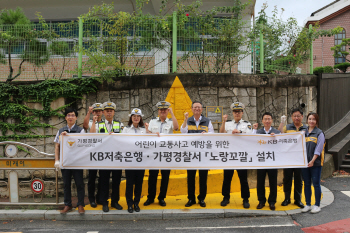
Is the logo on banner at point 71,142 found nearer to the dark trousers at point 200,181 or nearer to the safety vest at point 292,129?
the dark trousers at point 200,181

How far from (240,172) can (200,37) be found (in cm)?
400

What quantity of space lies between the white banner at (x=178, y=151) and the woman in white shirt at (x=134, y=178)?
0.15 metres

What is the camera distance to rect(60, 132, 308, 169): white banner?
5.66 meters

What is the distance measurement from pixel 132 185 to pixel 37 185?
1925 millimetres

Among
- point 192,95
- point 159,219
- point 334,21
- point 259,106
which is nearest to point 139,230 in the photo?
point 159,219

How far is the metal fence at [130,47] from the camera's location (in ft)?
25.3

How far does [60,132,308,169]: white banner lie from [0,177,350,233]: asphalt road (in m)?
1.01

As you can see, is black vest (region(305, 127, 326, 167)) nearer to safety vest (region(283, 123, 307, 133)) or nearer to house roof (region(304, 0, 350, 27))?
safety vest (region(283, 123, 307, 133))

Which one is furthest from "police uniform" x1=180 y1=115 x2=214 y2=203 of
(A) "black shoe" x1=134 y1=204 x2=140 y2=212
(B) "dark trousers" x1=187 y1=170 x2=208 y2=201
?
(A) "black shoe" x1=134 y1=204 x2=140 y2=212

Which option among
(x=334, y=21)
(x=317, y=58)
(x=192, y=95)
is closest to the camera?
(x=192, y=95)

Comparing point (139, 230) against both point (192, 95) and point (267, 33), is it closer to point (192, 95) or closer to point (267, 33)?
point (192, 95)

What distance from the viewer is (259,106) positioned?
801cm

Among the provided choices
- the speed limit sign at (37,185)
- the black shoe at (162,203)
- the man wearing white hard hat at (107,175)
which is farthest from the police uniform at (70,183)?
the black shoe at (162,203)

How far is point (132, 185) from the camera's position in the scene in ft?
18.6
